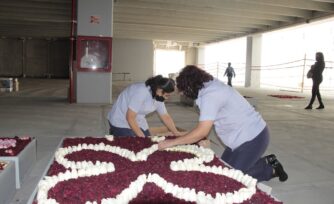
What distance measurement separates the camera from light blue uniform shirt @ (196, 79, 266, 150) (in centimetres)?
321

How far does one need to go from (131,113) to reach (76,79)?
7.53 metres

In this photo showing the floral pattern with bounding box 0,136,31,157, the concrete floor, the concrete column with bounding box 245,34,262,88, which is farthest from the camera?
the concrete column with bounding box 245,34,262,88

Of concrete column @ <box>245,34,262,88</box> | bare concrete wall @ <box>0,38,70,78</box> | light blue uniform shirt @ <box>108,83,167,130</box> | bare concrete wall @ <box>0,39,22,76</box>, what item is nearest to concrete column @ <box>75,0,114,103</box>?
light blue uniform shirt @ <box>108,83,167,130</box>

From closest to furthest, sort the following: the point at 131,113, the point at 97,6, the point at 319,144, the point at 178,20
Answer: the point at 131,113
the point at 319,144
the point at 97,6
the point at 178,20

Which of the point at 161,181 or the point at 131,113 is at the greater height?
the point at 131,113

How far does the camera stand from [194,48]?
127ft

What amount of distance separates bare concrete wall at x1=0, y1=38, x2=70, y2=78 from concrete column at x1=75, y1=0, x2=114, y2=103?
20.9 metres

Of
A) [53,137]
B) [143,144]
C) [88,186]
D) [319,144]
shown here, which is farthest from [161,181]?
[319,144]

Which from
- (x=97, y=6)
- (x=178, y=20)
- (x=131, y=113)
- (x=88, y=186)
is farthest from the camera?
(x=178, y=20)

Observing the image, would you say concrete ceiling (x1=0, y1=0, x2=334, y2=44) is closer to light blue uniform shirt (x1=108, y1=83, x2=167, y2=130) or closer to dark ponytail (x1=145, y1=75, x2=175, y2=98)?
light blue uniform shirt (x1=108, y1=83, x2=167, y2=130)

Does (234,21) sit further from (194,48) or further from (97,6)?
(194,48)

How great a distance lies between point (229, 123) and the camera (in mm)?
3545

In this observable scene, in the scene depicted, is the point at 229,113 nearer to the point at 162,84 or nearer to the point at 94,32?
the point at 162,84

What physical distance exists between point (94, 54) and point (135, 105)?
7.43 metres
